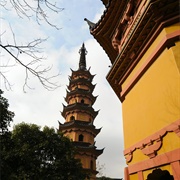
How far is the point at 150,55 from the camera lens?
451cm

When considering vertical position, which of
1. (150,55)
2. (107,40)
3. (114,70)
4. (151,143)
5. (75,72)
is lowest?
(151,143)

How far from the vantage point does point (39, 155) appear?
16750 mm

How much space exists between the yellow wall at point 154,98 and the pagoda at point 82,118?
1682 centimetres

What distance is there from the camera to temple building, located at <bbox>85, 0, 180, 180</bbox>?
364 centimetres

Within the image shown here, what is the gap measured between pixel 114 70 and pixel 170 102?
2.56 meters

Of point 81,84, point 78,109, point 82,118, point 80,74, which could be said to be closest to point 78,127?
point 82,118

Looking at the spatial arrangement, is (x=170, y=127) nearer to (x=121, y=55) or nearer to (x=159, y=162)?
(x=159, y=162)

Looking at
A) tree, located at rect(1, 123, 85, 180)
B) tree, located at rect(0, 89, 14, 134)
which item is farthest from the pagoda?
tree, located at rect(0, 89, 14, 134)

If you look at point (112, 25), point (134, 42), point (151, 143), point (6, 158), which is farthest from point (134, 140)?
point (6, 158)

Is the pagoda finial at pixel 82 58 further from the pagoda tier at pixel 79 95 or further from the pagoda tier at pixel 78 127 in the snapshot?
the pagoda tier at pixel 78 127

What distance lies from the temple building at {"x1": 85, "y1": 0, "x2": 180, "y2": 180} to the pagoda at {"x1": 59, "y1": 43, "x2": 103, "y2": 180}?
16.8 metres

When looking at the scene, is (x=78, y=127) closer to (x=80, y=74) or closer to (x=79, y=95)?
(x=79, y=95)

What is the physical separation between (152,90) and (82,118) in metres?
21.1

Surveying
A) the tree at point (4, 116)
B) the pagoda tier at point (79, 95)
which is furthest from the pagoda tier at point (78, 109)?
the tree at point (4, 116)
